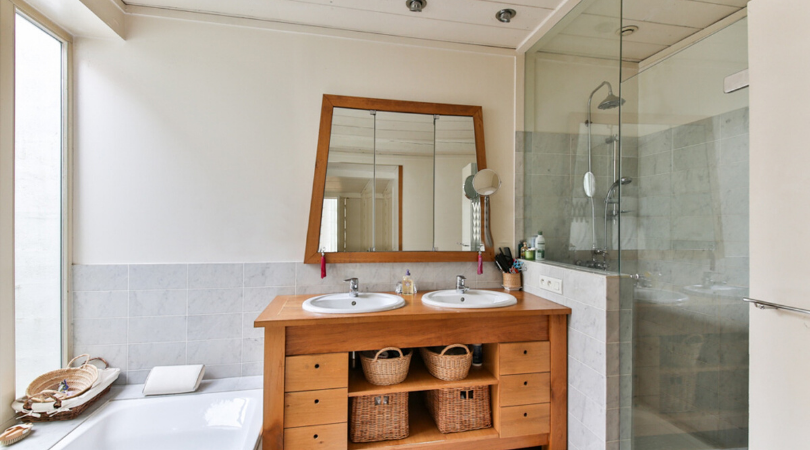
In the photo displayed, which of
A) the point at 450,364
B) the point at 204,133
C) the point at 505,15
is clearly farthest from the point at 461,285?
the point at 204,133

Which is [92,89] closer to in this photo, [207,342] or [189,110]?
[189,110]

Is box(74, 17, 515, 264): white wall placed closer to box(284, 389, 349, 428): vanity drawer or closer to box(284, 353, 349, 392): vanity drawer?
box(284, 353, 349, 392): vanity drawer

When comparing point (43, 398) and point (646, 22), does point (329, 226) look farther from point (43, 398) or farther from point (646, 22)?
point (646, 22)

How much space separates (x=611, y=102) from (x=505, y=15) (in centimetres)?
73

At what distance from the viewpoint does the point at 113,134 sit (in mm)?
1831

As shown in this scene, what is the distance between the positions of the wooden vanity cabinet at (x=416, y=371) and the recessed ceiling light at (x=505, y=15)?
5.02 ft

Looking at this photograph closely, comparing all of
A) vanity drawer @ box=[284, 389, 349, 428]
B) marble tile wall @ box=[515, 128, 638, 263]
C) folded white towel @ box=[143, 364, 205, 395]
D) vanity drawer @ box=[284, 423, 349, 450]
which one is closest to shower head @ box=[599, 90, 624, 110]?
marble tile wall @ box=[515, 128, 638, 263]

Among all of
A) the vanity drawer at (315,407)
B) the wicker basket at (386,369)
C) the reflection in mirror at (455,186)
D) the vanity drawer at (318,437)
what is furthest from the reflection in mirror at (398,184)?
the vanity drawer at (318,437)

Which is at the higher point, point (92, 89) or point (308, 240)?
point (92, 89)

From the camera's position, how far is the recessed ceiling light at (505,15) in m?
1.87

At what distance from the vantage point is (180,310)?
6.17ft

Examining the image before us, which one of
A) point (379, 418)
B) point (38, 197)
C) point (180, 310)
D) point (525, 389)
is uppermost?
Result: point (38, 197)

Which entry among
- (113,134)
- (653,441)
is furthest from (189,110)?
(653,441)

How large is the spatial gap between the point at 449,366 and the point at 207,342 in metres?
1.31
